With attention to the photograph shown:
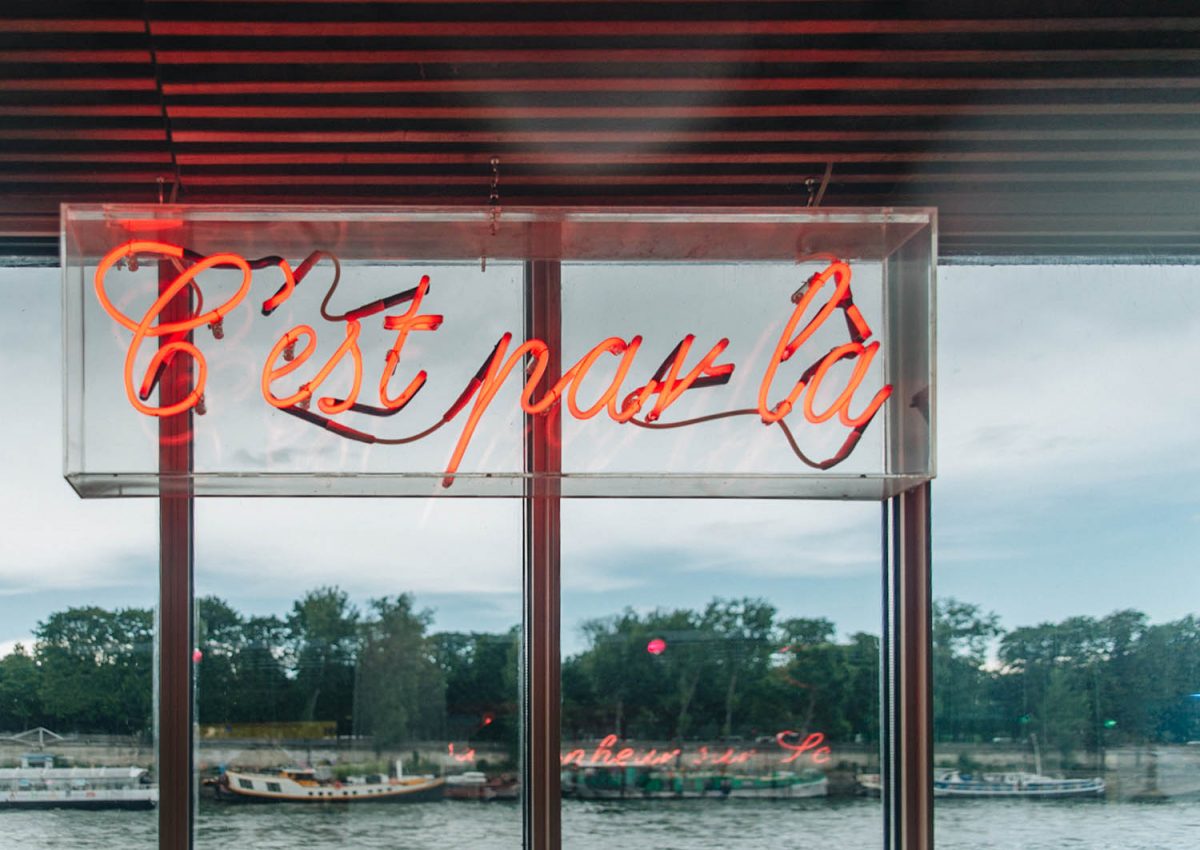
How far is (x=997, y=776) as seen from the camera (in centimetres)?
447

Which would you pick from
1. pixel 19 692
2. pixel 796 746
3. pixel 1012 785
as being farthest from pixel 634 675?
pixel 19 692

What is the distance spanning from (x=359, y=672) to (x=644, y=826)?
1.20 m

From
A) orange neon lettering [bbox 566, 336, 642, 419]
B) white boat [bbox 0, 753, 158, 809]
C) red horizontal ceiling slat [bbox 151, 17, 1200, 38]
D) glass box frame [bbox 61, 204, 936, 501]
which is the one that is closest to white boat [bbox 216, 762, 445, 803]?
white boat [bbox 0, 753, 158, 809]

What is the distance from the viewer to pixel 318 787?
4344 mm

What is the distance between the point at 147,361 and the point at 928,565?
2879mm

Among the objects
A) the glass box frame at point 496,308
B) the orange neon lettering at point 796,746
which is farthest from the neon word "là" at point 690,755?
the glass box frame at point 496,308

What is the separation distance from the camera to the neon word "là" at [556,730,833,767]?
4395mm

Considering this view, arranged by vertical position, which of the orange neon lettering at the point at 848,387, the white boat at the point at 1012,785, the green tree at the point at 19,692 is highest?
the orange neon lettering at the point at 848,387

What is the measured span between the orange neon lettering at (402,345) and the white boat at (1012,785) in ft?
8.11

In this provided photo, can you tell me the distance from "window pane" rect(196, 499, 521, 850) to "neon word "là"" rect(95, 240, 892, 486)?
0.86 metres

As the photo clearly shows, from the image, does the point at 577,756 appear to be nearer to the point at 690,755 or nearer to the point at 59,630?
the point at 690,755

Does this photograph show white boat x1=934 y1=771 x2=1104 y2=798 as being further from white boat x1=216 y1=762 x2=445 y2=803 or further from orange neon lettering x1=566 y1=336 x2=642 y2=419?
orange neon lettering x1=566 y1=336 x2=642 y2=419

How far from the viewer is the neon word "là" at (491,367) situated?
360cm

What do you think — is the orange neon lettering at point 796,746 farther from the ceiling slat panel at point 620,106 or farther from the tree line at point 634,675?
the ceiling slat panel at point 620,106
